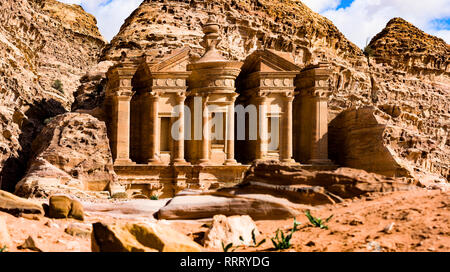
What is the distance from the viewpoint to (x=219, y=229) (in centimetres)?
1280

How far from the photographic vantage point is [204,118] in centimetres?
3334

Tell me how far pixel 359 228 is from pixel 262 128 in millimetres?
22282

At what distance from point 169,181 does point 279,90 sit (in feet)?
30.4

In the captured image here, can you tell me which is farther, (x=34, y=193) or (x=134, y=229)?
(x=34, y=193)

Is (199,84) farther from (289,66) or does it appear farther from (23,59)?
(23,59)

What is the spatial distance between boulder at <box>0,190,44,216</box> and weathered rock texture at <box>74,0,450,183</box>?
71.5 feet

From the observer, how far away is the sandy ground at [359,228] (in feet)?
35.5

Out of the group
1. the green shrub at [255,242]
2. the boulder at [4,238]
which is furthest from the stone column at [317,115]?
the boulder at [4,238]

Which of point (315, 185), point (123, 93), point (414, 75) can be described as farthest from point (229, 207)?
point (414, 75)

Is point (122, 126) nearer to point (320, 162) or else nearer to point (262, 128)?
point (262, 128)

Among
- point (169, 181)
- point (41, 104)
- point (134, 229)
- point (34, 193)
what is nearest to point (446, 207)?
point (134, 229)

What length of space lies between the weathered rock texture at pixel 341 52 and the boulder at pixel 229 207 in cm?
1825
